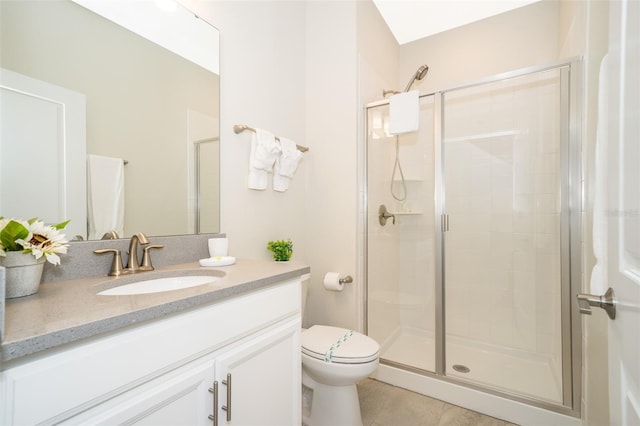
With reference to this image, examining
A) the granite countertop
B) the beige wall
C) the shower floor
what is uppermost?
the beige wall

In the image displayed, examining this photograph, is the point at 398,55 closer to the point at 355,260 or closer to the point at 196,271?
the point at 355,260

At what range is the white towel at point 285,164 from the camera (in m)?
1.85

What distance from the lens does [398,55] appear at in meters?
2.83

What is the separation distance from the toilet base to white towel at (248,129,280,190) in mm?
1158

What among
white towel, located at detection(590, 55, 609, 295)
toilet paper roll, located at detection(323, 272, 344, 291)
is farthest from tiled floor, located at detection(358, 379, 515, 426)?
white towel, located at detection(590, 55, 609, 295)

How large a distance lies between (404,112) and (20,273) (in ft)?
6.40

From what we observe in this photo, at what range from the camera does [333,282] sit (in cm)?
194

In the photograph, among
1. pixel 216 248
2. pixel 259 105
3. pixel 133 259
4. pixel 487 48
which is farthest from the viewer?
pixel 487 48

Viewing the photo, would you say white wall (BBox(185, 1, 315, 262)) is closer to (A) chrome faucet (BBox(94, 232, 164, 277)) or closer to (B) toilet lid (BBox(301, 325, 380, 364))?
(A) chrome faucet (BBox(94, 232, 164, 277))

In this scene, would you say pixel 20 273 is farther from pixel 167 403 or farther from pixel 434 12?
pixel 434 12

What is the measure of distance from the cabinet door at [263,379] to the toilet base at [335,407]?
356mm

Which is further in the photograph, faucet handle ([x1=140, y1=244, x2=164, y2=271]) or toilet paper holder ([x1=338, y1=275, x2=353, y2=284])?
toilet paper holder ([x1=338, y1=275, x2=353, y2=284])

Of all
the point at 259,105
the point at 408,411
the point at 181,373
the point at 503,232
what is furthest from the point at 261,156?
the point at 503,232

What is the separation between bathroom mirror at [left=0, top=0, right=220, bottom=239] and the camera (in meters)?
0.92
